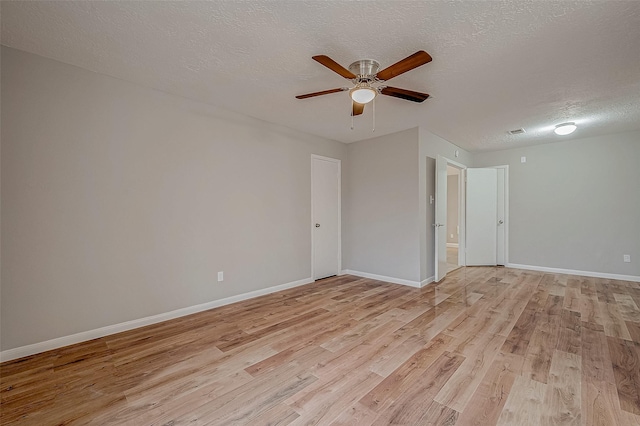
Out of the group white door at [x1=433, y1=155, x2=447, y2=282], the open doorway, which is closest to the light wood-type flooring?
white door at [x1=433, y1=155, x2=447, y2=282]

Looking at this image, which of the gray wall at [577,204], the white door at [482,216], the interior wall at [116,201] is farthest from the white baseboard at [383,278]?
the gray wall at [577,204]

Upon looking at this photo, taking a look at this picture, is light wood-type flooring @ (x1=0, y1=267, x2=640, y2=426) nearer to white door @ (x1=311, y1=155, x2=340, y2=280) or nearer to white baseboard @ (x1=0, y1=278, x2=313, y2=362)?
white baseboard @ (x1=0, y1=278, x2=313, y2=362)

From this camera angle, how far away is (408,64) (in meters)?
1.96

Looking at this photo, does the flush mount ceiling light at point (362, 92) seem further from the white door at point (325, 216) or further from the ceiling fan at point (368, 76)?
the white door at point (325, 216)

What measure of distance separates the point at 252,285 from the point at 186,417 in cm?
218

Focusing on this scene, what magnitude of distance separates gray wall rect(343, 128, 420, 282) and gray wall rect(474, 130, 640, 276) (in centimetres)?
290

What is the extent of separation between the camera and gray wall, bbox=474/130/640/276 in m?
4.52

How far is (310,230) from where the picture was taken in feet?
15.0

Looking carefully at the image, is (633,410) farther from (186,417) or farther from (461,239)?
(461,239)

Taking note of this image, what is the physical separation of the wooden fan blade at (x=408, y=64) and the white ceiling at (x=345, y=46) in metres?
0.22

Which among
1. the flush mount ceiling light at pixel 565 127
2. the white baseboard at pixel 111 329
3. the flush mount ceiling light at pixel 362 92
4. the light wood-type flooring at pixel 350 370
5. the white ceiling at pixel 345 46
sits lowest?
the light wood-type flooring at pixel 350 370

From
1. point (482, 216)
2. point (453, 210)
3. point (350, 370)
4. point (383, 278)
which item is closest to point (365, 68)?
point (350, 370)

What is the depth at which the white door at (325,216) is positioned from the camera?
4.66 m

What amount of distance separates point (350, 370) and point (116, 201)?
→ 266 centimetres
